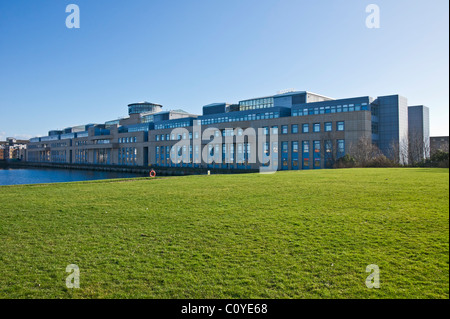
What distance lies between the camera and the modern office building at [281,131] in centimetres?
7162

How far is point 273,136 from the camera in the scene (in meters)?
81.0

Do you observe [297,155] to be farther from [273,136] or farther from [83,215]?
[83,215]

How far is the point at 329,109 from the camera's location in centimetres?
7519

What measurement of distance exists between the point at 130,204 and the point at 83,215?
2.87 metres

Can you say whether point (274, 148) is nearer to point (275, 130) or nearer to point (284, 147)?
point (284, 147)
